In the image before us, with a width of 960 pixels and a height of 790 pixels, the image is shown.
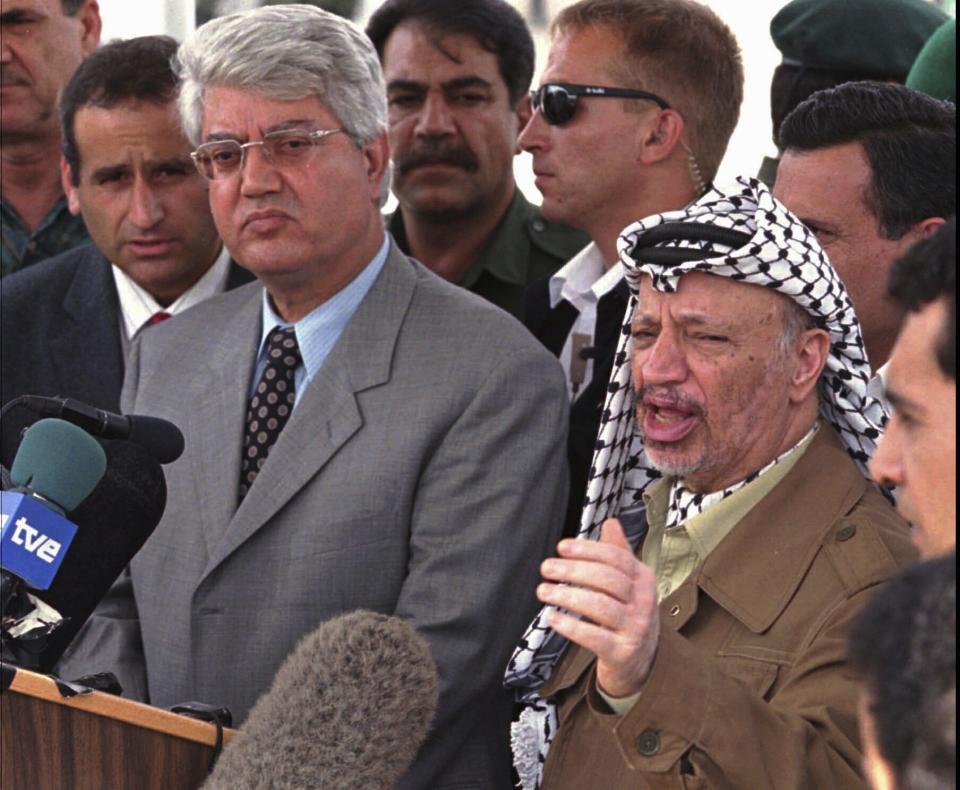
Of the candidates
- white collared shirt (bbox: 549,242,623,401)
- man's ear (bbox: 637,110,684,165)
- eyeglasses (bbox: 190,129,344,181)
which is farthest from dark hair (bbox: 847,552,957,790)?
man's ear (bbox: 637,110,684,165)

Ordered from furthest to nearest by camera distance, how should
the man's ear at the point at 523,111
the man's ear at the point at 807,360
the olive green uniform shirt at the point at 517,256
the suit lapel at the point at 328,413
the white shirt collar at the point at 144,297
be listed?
the man's ear at the point at 523,111
the olive green uniform shirt at the point at 517,256
the white shirt collar at the point at 144,297
the suit lapel at the point at 328,413
the man's ear at the point at 807,360

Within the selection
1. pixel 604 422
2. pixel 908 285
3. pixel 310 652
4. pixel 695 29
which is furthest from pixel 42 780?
pixel 695 29

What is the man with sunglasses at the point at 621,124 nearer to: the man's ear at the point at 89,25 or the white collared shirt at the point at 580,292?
the white collared shirt at the point at 580,292

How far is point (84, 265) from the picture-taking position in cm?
392

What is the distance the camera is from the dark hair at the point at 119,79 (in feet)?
12.3

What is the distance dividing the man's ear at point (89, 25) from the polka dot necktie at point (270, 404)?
163 centimetres

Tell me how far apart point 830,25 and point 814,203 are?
0.81 metres

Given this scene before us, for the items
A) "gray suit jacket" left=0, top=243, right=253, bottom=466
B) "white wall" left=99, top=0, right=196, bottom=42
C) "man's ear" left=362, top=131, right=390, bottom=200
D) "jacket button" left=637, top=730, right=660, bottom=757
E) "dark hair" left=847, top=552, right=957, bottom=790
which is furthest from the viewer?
"white wall" left=99, top=0, right=196, bottom=42

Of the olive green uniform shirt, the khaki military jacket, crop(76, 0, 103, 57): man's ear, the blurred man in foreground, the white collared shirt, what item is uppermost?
the blurred man in foreground

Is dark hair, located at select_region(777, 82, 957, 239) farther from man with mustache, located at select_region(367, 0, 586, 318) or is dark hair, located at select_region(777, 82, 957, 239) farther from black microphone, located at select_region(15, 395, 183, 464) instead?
black microphone, located at select_region(15, 395, 183, 464)

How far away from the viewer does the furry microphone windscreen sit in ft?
7.59

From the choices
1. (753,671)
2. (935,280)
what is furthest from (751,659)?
(935,280)

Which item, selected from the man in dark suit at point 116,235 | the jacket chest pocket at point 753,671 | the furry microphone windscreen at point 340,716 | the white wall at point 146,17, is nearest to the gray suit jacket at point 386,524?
the furry microphone windscreen at point 340,716

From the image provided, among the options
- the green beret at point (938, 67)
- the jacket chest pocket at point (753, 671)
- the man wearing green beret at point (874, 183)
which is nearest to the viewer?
the jacket chest pocket at point (753, 671)
